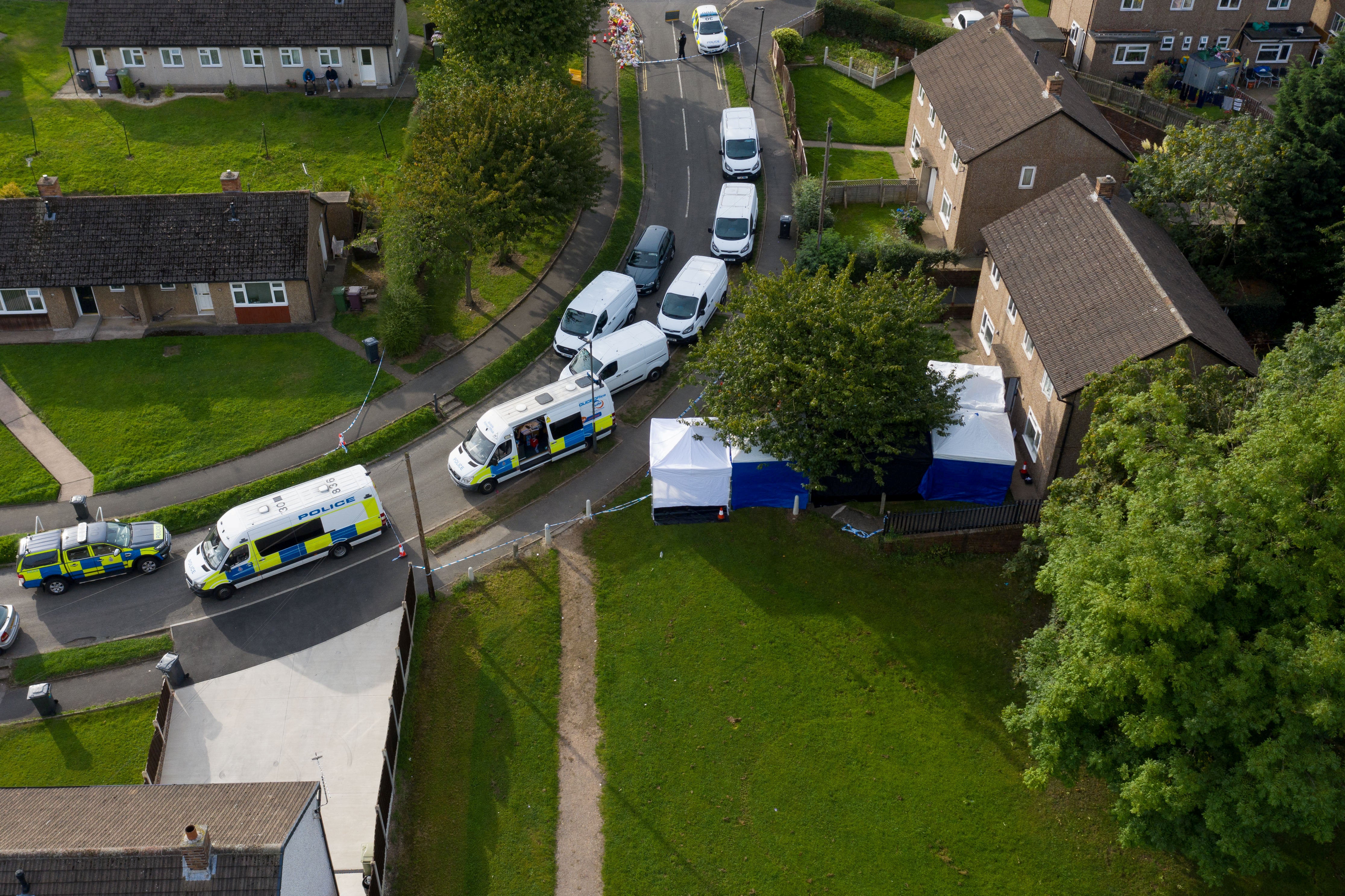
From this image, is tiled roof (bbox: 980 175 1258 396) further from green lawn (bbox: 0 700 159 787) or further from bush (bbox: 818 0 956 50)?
green lawn (bbox: 0 700 159 787)

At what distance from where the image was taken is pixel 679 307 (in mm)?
42188

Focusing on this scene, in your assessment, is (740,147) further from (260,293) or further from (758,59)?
(260,293)

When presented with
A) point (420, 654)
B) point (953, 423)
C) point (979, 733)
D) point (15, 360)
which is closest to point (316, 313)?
point (15, 360)

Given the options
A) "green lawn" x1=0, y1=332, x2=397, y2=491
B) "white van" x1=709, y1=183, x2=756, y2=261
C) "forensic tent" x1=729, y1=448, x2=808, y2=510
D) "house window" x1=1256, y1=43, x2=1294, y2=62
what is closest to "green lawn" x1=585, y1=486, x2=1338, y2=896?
"forensic tent" x1=729, y1=448, x2=808, y2=510

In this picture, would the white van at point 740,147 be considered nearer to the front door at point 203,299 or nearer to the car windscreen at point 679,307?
the car windscreen at point 679,307

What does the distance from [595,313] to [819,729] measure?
19.0m

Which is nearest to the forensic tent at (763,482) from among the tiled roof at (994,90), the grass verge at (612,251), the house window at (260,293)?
the grass verge at (612,251)

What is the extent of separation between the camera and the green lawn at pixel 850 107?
2151 inches

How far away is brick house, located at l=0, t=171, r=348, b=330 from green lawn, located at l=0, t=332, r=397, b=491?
1496 mm

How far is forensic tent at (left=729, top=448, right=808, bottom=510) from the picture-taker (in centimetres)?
3394

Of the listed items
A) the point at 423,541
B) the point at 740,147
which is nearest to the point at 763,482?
the point at 423,541

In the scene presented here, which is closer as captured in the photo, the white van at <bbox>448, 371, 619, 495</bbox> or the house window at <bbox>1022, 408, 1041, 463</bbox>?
the house window at <bbox>1022, 408, 1041, 463</bbox>

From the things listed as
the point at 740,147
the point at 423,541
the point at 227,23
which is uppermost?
the point at 227,23

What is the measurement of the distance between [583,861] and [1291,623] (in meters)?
16.7
